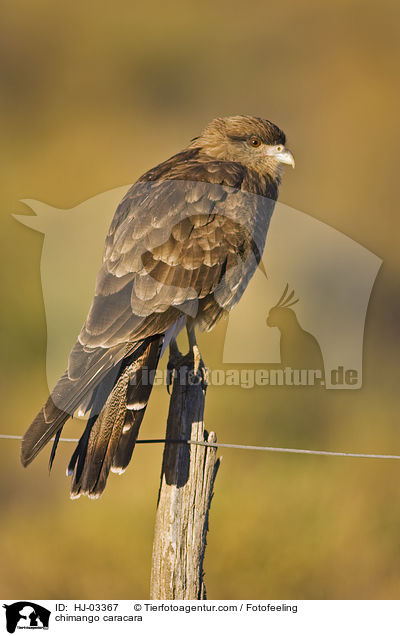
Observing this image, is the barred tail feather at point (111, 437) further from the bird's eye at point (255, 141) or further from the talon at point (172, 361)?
the bird's eye at point (255, 141)

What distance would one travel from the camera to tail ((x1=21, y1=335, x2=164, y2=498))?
7.95 feet

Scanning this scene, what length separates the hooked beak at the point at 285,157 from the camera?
353cm

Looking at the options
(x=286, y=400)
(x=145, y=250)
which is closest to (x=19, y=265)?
(x=286, y=400)

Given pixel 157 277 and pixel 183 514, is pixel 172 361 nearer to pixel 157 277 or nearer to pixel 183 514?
pixel 157 277

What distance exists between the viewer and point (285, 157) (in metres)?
3.54

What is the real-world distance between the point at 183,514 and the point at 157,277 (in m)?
0.96

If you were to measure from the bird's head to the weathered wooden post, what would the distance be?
1.67 m

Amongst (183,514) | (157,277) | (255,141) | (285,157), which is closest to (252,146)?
(255,141)
